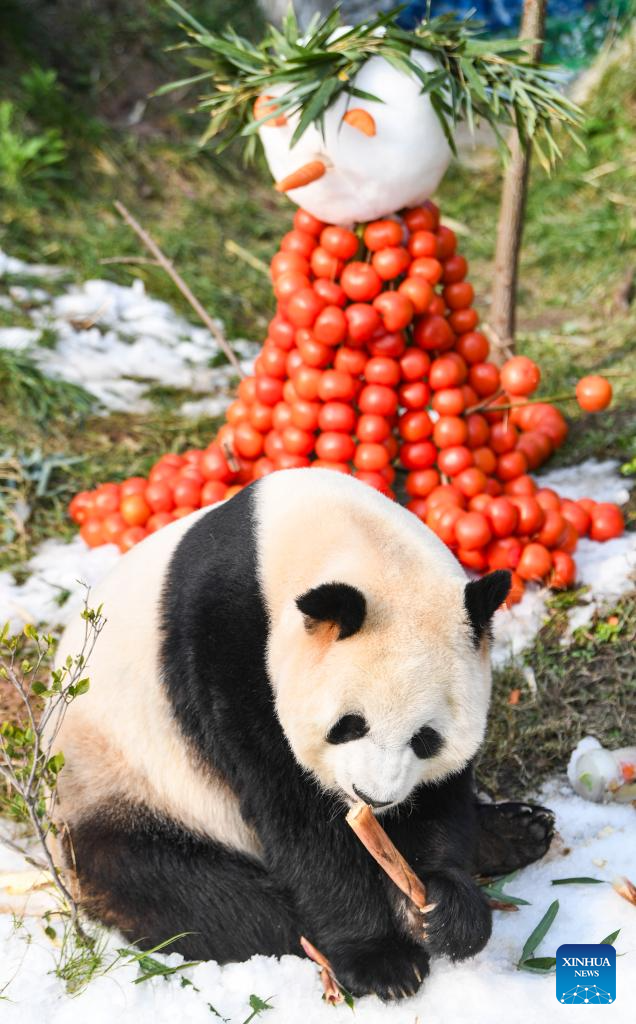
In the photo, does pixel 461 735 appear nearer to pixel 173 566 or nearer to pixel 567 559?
pixel 173 566

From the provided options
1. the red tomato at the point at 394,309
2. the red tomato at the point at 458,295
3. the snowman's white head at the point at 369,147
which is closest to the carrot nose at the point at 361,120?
the snowman's white head at the point at 369,147

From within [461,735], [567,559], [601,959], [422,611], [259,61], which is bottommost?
[601,959]

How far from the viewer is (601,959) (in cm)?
240

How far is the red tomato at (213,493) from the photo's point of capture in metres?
3.81

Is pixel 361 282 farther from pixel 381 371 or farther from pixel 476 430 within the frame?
pixel 476 430

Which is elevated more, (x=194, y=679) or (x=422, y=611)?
(x=422, y=611)

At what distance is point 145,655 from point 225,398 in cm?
277

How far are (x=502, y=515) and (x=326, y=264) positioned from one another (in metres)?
1.11

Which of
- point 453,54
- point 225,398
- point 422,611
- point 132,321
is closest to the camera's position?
point 422,611

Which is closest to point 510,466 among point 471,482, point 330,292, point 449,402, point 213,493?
point 471,482

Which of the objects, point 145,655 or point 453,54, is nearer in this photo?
point 145,655

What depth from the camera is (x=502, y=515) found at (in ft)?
11.6

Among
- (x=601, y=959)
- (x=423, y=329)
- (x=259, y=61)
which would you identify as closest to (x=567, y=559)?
(x=423, y=329)

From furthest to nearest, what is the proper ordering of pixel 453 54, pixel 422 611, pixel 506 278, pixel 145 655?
pixel 506 278 < pixel 453 54 < pixel 145 655 < pixel 422 611
